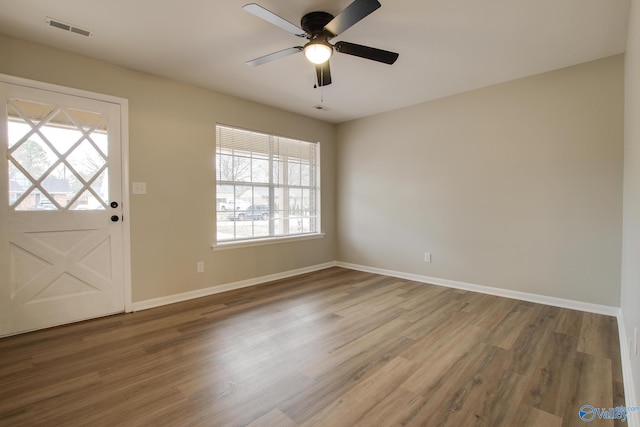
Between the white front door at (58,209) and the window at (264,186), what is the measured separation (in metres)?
1.19

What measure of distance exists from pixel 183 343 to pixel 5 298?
159cm

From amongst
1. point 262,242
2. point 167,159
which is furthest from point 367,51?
point 262,242

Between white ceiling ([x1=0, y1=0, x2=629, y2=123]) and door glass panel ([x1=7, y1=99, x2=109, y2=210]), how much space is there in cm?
61

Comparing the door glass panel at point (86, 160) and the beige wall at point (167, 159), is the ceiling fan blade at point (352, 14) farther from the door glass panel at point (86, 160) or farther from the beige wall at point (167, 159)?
the door glass panel at point (86, 160)

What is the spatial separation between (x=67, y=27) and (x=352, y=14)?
2.27 m

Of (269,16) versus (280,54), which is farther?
(280,54)

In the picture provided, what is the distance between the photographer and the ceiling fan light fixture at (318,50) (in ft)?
7.27

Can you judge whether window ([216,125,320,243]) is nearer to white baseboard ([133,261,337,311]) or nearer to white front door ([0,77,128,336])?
white baseboard ([133,261,337,311])

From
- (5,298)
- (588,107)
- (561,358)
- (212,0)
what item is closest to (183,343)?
(5,298)

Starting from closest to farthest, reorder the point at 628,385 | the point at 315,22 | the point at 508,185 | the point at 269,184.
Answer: the point at 628,385 → the point at 315,22 → the point at 508,185 → the point at 269,184

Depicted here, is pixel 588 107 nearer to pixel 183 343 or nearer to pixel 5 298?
pixel 183 343

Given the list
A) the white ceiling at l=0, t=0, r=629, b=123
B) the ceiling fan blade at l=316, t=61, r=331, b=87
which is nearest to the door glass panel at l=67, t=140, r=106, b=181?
the white ceiling at l=0, t=0, r=629, b=123

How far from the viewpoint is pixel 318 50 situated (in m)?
2.24

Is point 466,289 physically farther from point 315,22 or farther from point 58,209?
point 58,209
